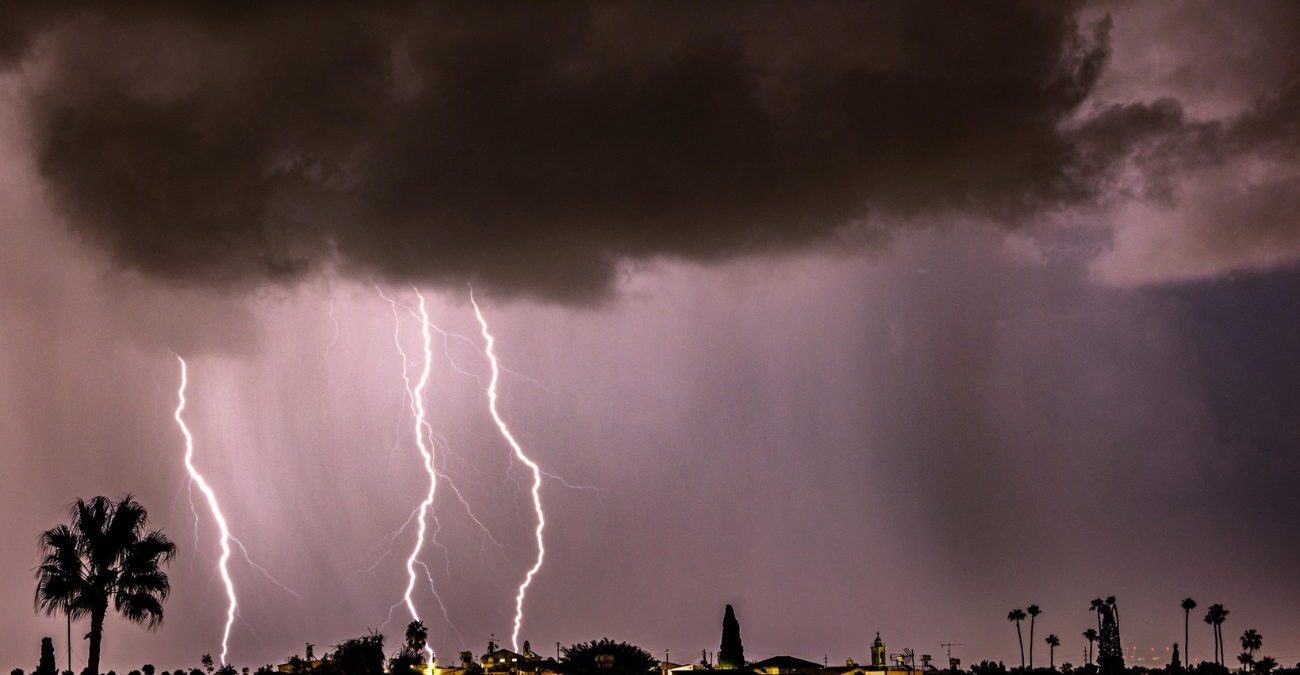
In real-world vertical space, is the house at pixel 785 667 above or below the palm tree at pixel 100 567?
below

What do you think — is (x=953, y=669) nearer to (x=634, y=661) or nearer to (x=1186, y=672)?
(x=1186, y=672)

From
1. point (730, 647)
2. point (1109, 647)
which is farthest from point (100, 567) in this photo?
point (1109, 647)

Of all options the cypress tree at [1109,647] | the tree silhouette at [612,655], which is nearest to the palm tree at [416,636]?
the tree silhouette at [612,655]

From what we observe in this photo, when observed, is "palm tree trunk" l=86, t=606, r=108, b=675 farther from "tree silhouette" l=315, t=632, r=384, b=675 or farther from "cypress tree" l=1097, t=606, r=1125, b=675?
"cypress tree" l=1097, t=606, r=1125, b=675

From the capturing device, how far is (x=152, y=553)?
3222 cm

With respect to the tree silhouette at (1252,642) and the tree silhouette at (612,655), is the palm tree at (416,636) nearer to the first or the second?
the tree silhouette at (612,655)

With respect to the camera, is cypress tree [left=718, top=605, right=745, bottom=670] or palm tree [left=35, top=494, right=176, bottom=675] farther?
cypress tree [left=718, top=605, right=745, bottom=670]

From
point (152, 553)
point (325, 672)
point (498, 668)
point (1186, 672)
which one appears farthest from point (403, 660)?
point (1186, 672)

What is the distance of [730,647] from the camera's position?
86.5m

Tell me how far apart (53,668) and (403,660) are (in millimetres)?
11705

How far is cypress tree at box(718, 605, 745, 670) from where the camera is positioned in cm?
8556

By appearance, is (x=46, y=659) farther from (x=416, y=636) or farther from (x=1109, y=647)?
(x=1109, y=647)

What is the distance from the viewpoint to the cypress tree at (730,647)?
85.6 m

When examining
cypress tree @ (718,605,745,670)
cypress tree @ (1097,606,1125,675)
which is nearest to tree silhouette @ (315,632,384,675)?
cypress tree @ (718,605,745,670)
